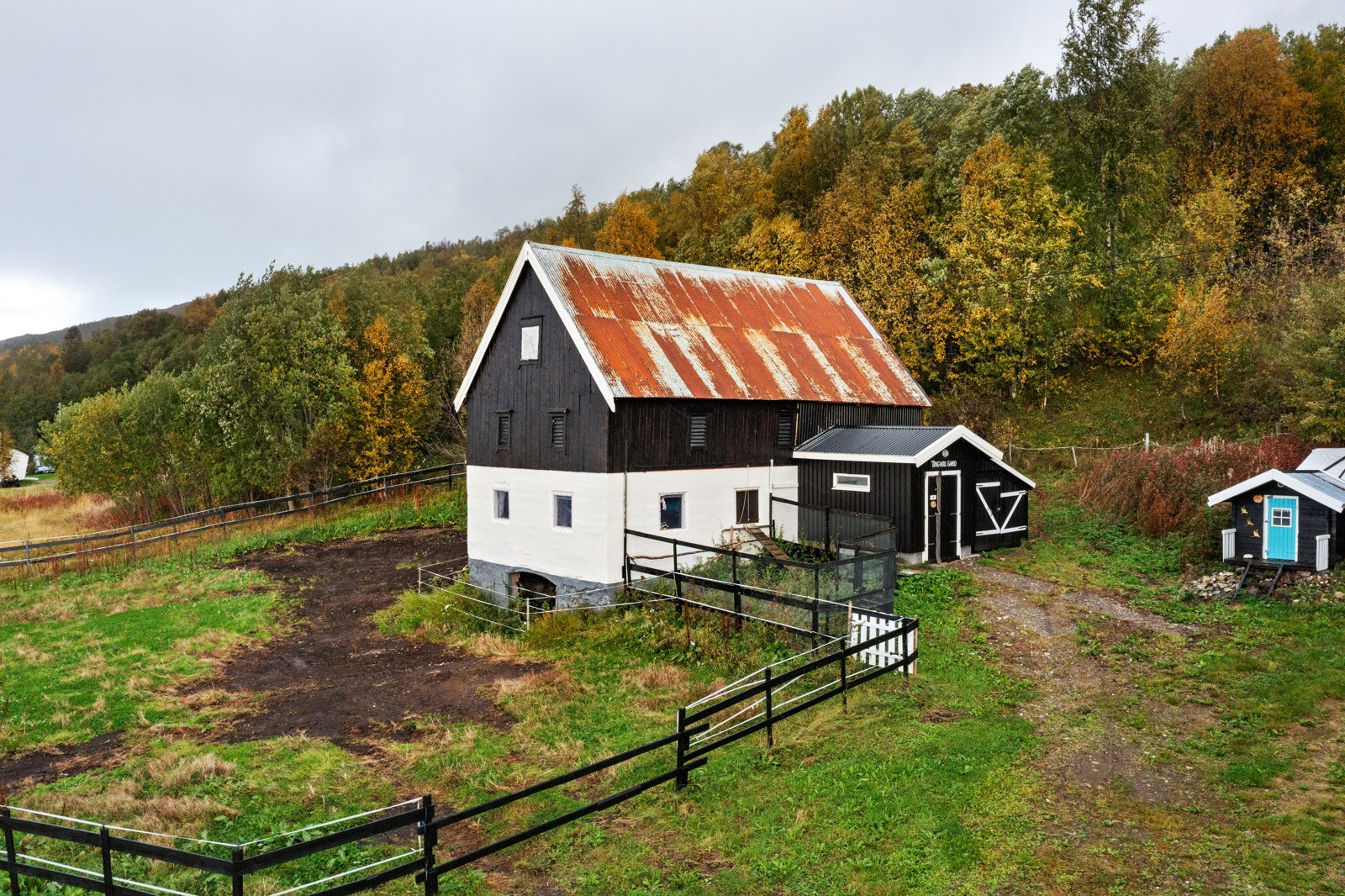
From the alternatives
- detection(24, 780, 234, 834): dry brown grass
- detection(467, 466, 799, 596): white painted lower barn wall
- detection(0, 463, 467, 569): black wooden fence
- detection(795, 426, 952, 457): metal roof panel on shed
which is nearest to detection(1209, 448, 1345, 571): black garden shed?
detection(795, 426, 952, 457): metal roof panel on shed

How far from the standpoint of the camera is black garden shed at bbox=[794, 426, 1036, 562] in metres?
23.0

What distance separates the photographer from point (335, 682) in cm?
1802

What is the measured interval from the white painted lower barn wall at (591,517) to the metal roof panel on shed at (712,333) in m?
2.55

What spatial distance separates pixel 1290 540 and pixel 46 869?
78.5 feet

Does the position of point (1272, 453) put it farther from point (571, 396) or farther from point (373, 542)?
point (373, 542)

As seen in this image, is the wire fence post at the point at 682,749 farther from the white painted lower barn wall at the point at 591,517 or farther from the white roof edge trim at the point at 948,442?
the white roof edge trim at the point at 948,442

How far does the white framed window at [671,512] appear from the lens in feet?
73.8

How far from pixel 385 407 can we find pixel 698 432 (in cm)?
2586

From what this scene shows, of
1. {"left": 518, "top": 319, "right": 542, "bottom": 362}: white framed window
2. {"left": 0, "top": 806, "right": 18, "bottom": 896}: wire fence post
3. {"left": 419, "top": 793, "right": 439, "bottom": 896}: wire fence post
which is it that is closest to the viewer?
{"left": 0, "top": 806, "right": 18, "bottom": 896}: wire fence post

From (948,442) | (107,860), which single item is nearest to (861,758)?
(107,860)

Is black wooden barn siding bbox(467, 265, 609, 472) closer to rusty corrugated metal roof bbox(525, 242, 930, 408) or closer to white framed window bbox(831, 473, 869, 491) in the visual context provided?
rusty corrugated metal roof bbox(525, 242, 930, 408)

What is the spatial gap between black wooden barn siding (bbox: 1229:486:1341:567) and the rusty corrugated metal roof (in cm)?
1141

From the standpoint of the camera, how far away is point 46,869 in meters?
8.40

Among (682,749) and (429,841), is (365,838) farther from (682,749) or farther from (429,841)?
(682,749)
